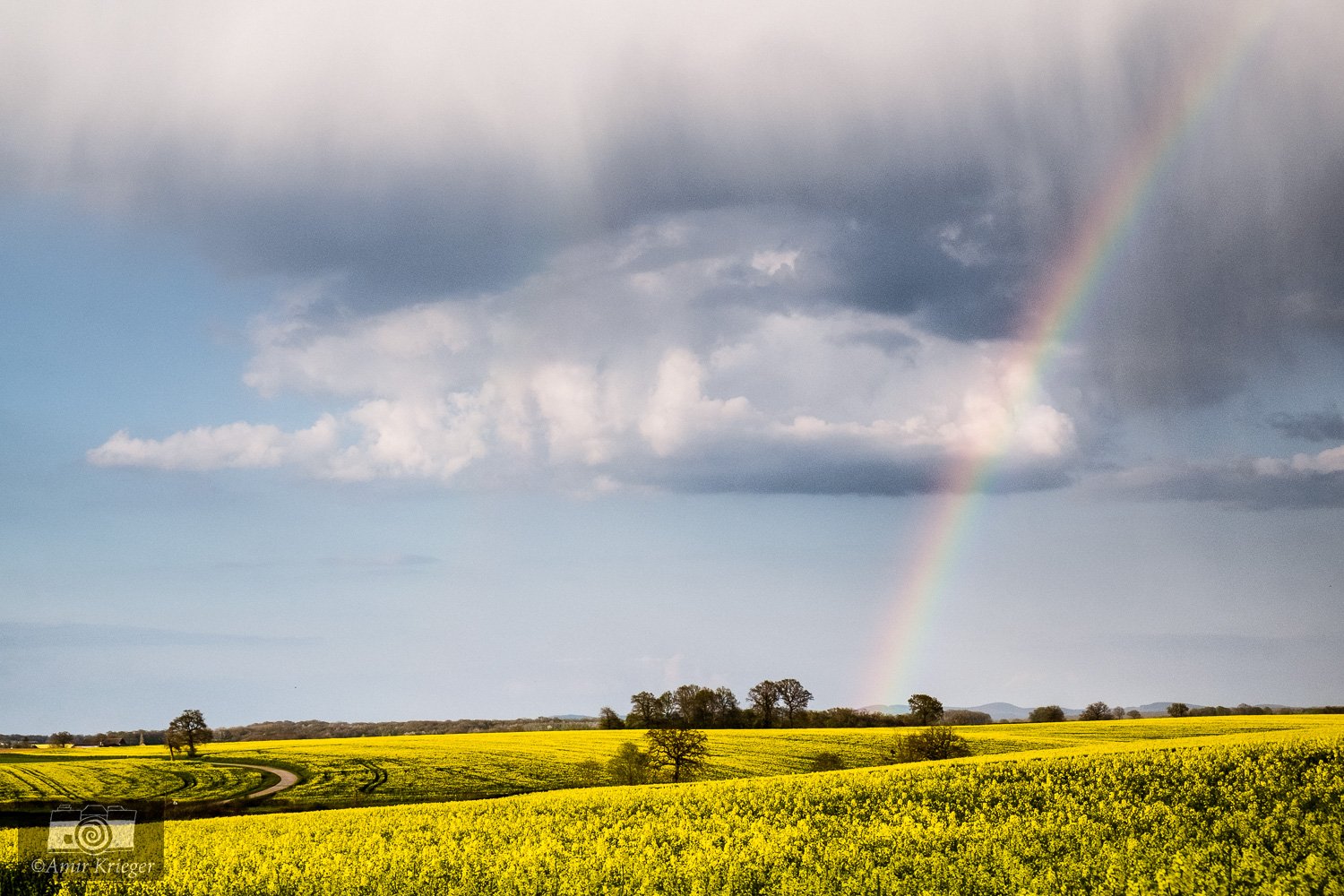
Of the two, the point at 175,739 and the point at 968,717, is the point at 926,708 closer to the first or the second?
the point at 968,717

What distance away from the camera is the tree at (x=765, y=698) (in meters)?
135

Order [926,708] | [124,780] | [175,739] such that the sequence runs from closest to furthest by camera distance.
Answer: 1. [124,780]
2. [175,739]
3. [926,708]

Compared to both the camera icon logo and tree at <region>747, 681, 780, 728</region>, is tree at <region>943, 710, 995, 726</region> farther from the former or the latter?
the camera icon logo

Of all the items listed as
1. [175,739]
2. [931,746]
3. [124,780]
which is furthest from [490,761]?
[175,739]

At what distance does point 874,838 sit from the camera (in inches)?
912

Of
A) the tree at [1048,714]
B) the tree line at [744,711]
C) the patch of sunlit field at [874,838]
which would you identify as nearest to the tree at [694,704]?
the tree line at [744,711]

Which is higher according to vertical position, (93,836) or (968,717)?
(93,836)

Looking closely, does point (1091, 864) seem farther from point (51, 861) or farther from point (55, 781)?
point (55, 781)

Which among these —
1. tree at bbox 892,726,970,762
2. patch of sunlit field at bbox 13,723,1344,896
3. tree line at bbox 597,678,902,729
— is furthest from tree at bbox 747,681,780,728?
patch of sunlit field at bbox 13,723,1344,896

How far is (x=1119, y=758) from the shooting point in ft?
106

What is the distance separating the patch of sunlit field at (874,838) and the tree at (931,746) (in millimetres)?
39374

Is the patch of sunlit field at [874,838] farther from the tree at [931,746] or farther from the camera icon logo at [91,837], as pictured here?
the tree at [931,746]

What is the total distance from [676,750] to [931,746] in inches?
780

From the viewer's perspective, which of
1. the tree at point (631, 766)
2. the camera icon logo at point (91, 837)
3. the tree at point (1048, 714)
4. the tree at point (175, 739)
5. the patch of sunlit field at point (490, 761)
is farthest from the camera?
the tree at point (1048, 714)
